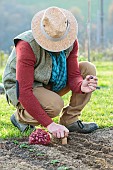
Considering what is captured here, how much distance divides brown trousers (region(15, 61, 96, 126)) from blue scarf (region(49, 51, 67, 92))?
Result: 0.11 meters

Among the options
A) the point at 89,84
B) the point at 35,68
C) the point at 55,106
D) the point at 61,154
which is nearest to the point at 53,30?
the point at 35,68

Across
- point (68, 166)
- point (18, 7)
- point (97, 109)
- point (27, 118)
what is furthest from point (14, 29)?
point (68, 166)

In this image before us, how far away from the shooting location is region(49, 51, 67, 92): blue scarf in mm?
4004

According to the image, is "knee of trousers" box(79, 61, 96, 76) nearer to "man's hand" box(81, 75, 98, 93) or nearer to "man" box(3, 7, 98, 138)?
"man" box(3, 7, 98, 138)

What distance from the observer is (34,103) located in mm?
3730

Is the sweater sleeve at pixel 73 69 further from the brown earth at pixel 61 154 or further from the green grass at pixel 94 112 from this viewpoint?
the green grass at pixel 94 112

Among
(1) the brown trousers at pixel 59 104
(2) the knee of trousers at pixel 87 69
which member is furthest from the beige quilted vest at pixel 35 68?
(2) the knee of trousers at pixel 87 69

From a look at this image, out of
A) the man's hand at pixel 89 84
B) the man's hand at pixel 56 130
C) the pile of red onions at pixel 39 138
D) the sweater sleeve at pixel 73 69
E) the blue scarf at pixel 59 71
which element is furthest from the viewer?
the sweater sleeve at pixel 73 69

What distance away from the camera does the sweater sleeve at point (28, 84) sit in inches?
146

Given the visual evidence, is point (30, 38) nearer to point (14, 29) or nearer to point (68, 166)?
point (68, 166)

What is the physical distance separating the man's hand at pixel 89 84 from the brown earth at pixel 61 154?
471 millimetres

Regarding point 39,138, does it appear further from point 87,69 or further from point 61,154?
point 87,69

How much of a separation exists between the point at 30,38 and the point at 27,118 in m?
0.83

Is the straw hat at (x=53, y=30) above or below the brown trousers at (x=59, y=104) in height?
above
